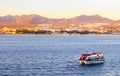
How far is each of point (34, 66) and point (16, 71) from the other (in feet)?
22.3

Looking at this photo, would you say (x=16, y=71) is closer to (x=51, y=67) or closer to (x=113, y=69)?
(x=51, y=67)

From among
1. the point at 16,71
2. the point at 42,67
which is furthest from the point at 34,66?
the point at 16,71

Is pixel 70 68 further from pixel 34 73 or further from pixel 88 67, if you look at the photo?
pixel 34 73

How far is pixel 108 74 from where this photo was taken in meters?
56.2

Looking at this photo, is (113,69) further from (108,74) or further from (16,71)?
(16,71)

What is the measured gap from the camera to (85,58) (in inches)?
2699

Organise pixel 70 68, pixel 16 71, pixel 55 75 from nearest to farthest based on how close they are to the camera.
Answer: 1. pixel 55 75
2. pixel 16 71
3. pixel 70 68

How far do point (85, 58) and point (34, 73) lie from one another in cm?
1383

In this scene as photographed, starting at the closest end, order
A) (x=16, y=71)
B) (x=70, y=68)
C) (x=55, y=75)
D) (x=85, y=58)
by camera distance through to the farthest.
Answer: (x=55, y=75)
(x=16, y=71)
(x=70, y=68)
(x=85, y=58)

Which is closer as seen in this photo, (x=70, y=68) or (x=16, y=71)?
(x=16, y=71)

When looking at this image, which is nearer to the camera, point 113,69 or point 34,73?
point 34,73

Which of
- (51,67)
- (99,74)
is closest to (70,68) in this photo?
(51,67)

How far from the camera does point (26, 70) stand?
59.8 m

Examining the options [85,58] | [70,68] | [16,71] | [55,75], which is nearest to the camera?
[55,75]
